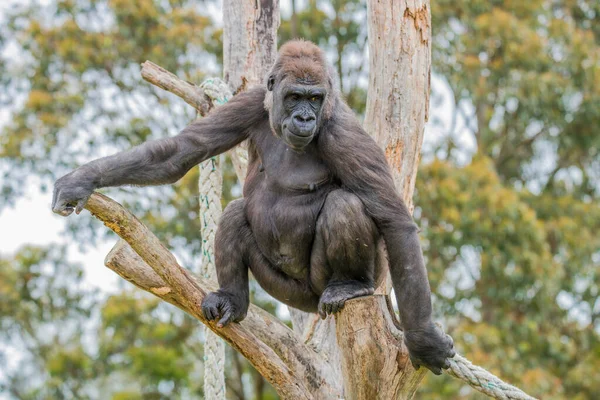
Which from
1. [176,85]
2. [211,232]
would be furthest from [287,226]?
[176,85]

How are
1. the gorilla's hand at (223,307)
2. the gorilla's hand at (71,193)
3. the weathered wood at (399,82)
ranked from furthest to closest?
the weathered wood at (399,82) → the gorilla's hand at (223,307) → the gorilla's hand at (71,193)

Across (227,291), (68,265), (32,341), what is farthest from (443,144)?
(227,291)

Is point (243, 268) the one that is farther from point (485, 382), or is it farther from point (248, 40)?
Result: point (248, 40)

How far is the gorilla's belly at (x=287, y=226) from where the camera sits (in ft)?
16.9

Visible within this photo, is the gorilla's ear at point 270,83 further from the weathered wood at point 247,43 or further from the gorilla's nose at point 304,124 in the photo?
the weathered wood at point 247,43

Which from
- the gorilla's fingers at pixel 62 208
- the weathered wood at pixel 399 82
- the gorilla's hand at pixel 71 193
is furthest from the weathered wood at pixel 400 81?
the gorilla's fingers at pixel 62 208

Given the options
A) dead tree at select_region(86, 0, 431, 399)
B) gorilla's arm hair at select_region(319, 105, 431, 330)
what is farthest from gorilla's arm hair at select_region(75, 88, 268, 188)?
gorilla's arm hair at select_region(319, 105, 431, 330)

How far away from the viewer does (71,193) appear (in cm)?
439

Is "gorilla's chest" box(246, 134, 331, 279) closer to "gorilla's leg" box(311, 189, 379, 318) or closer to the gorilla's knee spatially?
"gorilla's leg" box(311, 189, 379, 318)

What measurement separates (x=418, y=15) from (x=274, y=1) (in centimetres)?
139

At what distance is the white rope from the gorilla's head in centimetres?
156

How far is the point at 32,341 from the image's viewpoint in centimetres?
1730

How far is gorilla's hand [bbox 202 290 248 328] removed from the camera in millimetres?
4773

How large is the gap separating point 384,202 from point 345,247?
0.34 metres
